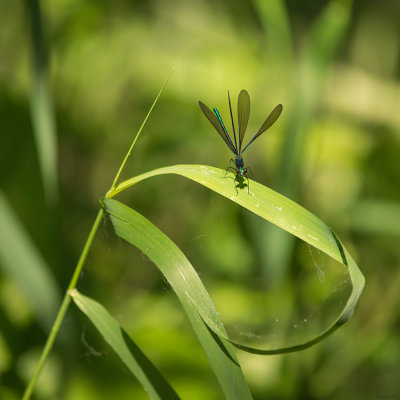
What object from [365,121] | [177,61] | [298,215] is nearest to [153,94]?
[177,61]

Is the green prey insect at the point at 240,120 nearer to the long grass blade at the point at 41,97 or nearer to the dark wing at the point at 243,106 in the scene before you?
the dark wing at the point at 243,106

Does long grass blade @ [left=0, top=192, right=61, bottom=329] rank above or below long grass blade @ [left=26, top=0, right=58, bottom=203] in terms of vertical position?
below

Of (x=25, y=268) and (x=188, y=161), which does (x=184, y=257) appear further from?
(x=188, y=161)

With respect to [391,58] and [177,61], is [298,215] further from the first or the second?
[391,58]

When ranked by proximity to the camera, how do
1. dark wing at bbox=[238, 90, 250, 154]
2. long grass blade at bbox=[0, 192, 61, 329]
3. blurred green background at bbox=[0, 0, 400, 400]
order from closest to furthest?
dark wing at bbox=[238, 90, 250, 154], long grass blade at bbox=[0, 192, 61, 329], blurred green background at bbox=[0, 0, 400, 400]

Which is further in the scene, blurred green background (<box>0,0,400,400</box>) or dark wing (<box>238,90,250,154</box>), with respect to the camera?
blurred green background (<box>0,0,400,400</box>)

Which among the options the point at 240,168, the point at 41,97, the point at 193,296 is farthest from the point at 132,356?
the point at 41,97

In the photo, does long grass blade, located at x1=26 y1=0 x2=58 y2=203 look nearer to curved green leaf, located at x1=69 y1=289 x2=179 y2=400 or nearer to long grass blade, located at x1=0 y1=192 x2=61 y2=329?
long grass blade, located at x1=0 y1=192 x2=61 y2=329

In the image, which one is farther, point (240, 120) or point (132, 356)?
point (240, 120)

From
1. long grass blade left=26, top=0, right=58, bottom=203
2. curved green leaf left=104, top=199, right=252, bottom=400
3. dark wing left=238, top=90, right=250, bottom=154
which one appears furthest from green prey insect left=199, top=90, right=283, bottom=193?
long grass blade left=26, top=0, right=58, bottom=203
